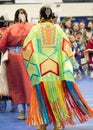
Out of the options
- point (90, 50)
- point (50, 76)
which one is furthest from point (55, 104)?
point (90, 50)

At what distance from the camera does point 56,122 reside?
413cm

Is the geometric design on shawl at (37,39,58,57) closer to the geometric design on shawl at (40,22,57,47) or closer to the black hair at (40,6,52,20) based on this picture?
the geometric design on shawl at (40,22,57,47)

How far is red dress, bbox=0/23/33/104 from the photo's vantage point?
477cm

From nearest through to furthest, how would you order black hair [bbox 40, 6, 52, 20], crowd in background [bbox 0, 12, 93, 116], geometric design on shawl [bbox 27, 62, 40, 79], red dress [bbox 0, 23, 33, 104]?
geometric design on shawl [bbox 27, 62, 40, 79], black hair [bbox 40, 6, 52, 20], red dress [bbox 0, 23, 33, 104], crowd in background [bbox 0, 12, 93, 116]

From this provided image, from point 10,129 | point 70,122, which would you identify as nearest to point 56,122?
point 70,122

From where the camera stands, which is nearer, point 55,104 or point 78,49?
point 55,104

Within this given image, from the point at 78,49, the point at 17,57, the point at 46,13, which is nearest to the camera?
the point at 46,13

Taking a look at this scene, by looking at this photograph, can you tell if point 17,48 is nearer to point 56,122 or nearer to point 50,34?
point 50,34

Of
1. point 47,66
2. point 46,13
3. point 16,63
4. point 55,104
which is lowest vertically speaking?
point 55,104

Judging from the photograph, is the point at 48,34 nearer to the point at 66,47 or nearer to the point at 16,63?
the point at 66,47

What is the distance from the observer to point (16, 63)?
4895mm

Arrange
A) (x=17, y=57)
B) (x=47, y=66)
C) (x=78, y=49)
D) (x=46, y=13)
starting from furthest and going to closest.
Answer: (x=78, y=49) < (x=17, y=57) < (x=46, y=13) < (x=47, y=66)

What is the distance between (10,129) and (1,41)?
3.35 feet

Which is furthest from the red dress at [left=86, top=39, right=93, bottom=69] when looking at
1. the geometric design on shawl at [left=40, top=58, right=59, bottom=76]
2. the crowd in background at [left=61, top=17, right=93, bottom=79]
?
the geometric design on shawl at [left=40, top=58, right=59, bottom=76]
